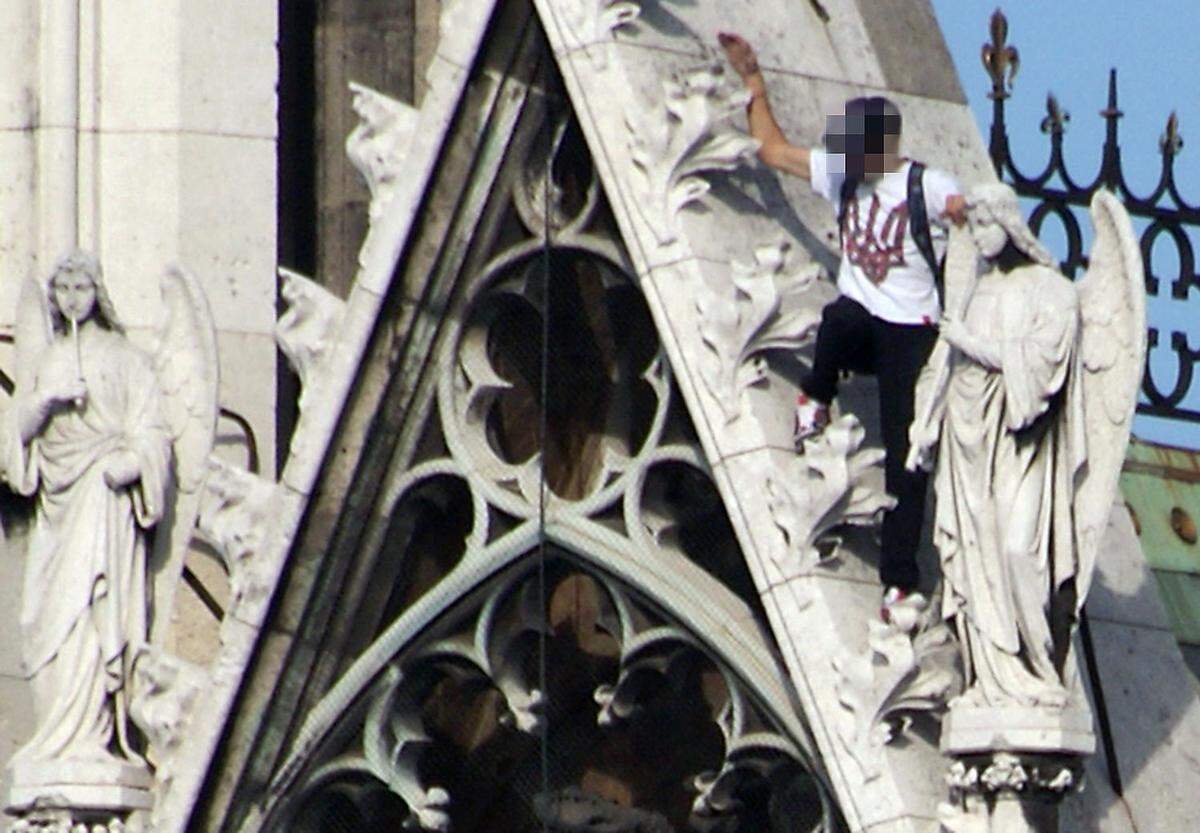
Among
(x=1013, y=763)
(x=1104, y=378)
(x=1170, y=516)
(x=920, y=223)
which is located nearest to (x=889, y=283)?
(x=920, y=223)

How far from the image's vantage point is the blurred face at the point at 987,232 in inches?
937

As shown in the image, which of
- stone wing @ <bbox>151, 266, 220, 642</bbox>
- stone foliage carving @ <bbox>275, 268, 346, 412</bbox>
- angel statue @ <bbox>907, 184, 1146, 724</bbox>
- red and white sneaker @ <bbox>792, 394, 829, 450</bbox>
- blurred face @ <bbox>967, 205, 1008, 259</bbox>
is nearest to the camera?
angel statue @ <bbox>907, 184, 1146, 724</bbox>

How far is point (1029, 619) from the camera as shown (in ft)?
77.6

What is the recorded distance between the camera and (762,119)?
25.0 m

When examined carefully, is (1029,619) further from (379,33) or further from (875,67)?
(379,33)

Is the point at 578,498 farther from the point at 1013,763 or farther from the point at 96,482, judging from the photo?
the point at 1013,763

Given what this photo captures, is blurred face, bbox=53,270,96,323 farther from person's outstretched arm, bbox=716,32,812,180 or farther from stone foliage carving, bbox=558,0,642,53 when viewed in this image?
person's outstretched arm, bbox=716,32,812,180

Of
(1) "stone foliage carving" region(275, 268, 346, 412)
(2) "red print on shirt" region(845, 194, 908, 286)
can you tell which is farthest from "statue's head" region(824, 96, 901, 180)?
(1) "stone foliage carving" region(275, 268, 346, 412)

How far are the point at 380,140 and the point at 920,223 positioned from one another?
8.03ft

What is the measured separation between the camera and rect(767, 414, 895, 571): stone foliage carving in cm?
2423

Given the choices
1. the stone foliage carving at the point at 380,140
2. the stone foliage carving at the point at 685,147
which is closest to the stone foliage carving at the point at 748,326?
the stone foliage carving at the point at 685,147

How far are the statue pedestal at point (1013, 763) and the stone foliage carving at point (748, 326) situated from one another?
59.2 inches

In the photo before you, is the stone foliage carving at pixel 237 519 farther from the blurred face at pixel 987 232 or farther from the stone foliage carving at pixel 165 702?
the blurred face at pixel 987 232

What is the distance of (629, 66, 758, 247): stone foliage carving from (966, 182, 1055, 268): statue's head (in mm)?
1242
